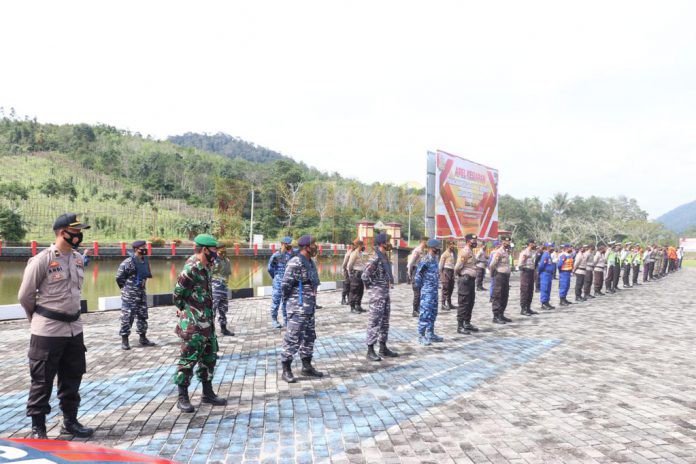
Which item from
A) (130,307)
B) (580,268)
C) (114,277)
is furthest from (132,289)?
(114,277)

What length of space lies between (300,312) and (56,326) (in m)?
2.70

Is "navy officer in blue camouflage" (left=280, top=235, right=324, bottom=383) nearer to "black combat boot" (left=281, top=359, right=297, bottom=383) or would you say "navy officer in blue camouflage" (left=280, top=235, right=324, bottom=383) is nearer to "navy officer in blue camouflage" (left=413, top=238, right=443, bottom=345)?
"black combat boot" (left=281, top=359, right=297, bottom=383)

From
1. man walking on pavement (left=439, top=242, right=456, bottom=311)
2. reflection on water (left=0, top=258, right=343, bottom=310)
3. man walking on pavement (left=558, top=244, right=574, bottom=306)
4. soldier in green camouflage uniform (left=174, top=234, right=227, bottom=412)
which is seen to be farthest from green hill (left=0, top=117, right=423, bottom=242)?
man walking on pavement (left=558, top=244, right=574, bottom=306)

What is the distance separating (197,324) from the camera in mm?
4789

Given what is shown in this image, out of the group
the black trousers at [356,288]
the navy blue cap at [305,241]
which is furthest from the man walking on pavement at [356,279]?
the navy blue cap at [305,241]

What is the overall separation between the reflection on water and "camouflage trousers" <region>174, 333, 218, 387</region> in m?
10.5

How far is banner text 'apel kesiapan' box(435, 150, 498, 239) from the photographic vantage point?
18.8 m

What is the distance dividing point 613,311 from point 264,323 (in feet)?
30.8

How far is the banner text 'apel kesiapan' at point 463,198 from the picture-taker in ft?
61.7

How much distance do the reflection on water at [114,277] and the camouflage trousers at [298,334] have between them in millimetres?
10189

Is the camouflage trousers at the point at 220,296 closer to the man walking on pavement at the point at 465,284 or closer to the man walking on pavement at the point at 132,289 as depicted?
the man walking on pavement at the point at 132,289

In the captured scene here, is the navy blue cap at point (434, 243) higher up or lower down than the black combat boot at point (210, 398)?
higher up

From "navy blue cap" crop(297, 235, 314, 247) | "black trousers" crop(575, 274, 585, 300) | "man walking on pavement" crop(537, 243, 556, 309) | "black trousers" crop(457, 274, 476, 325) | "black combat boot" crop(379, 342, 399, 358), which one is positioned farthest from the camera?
A: "black trousers" crop(575, 274, 585, 300)

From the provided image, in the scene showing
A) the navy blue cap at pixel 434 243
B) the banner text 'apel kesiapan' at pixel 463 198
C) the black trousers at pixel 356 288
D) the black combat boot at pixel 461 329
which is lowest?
the black combat boot at pixel 461 329
